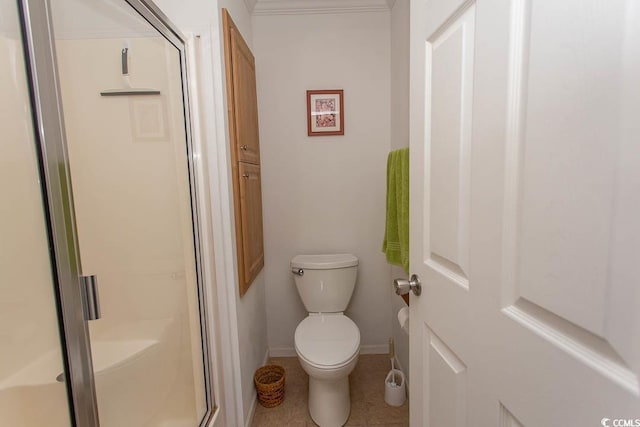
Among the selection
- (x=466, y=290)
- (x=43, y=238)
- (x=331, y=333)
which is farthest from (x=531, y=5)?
(x=331, y=333)

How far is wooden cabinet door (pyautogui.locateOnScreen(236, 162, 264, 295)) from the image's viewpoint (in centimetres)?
149

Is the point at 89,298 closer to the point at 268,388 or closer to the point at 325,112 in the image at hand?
the point at 268,388

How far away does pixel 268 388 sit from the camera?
1.66 metres

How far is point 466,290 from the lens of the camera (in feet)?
2.05

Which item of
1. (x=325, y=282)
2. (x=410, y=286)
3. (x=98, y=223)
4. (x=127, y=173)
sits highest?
(x=127, y=173)

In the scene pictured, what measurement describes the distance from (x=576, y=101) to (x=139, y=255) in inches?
49.8

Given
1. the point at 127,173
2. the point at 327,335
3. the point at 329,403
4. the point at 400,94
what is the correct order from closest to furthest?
the point at 127,173
the point at 329,403
the point at 327,335
the point at 400,94

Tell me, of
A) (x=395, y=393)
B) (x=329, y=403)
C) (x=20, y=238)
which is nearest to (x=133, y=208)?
(x=20, y=238)

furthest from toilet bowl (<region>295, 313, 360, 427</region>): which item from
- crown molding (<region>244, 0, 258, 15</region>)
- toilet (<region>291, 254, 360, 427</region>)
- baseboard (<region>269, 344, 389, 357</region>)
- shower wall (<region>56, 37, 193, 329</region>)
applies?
crown molding (<region>244, 0, 258, 15</region>)

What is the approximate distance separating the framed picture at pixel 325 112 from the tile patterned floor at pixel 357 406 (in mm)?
1621

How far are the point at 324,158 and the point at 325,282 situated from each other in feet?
2.74

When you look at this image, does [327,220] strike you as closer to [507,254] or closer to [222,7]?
[222,7]

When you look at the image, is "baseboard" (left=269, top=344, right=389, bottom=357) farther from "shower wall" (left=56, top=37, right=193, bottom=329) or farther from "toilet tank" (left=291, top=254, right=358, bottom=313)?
"shower wall" (left=56, top=37, right=193, bottom=329)

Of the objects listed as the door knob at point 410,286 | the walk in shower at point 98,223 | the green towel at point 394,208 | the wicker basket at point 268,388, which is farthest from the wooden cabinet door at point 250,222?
the door knob at point 410,286
